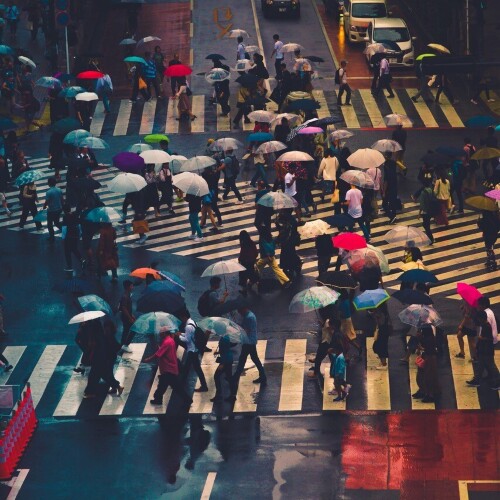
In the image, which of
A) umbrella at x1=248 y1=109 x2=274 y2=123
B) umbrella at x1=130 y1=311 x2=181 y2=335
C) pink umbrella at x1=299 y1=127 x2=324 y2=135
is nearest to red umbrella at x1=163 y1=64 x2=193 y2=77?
umbrella at x1=248 y1=109 x2=274 y2=123

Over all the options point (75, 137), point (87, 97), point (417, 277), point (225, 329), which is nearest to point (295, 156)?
point (75, 137)

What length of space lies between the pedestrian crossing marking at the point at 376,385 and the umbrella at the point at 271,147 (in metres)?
9.99

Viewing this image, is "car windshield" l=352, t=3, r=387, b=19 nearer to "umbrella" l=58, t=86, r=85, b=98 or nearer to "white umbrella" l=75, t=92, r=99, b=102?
"umbrella" l=58, t=86, r=85, b=98

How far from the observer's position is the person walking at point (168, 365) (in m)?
25.0

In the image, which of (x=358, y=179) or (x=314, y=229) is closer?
(x=314, y=229)

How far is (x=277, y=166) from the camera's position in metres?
36.2

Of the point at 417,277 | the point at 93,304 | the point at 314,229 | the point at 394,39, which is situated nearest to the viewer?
the point at 93,304

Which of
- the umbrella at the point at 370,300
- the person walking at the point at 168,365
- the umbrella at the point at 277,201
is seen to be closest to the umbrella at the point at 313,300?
the umbrella at the point at 370,300

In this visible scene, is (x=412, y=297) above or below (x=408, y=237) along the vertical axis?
above

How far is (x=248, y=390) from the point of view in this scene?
2612cm

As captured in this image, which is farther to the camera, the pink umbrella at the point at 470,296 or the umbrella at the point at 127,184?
the umbrella at the point at 127,184

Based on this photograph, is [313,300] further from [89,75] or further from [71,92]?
[89,75]

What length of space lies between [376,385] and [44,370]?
629cm

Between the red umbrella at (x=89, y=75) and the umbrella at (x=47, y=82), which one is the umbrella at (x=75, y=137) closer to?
the umbrella at (x=47, y=82)
